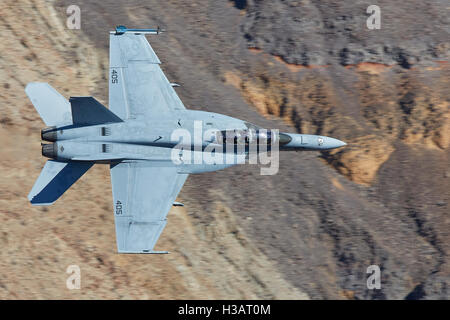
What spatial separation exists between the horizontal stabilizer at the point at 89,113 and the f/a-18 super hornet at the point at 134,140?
33mm

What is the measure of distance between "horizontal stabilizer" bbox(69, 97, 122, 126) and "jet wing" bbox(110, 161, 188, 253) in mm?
1686

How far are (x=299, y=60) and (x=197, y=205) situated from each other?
31.7 feet

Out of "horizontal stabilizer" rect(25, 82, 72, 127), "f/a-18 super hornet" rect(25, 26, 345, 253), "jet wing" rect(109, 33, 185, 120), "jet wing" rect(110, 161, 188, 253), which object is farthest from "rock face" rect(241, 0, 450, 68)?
"horizontal stabilizer" rect(25, 82, 72, 127)

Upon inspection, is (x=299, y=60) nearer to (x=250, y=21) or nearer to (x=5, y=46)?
(x=250, y=21)

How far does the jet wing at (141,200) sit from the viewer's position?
18406 mm

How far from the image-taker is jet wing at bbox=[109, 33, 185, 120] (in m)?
19.6
